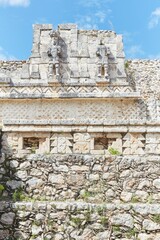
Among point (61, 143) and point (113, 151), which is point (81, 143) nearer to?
point (61, 143)

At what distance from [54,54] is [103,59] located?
1509mm

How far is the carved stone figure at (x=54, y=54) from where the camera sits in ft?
46.8

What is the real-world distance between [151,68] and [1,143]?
39.4 feet

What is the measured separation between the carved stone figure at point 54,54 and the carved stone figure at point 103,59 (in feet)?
4.11

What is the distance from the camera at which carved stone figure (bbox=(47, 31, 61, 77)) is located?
1427 centimetres

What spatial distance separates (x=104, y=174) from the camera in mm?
5480

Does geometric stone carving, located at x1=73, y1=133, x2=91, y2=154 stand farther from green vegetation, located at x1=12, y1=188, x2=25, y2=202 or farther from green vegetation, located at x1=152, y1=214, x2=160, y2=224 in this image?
green vegetation, located at x1=152, y1=214, x2=160, y2=224

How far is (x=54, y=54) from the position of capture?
14.5 meters

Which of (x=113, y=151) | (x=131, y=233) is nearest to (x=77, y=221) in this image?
(x=131, y=233)

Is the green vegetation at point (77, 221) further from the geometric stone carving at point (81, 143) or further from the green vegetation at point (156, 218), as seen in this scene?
the geometric stone carving at point (81, 143)

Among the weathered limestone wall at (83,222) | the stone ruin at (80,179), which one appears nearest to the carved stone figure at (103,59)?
the stone ruin at (80,179)

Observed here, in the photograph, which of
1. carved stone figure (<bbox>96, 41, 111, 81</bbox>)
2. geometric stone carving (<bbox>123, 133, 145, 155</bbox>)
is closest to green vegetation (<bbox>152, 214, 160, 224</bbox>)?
geometric stone carving (<bbox>123, 133, 145, 155</bbox>)

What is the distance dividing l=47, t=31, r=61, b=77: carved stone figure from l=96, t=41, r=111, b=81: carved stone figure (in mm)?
1252

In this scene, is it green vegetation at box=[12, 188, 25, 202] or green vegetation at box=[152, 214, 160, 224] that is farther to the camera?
green vegetation at box=[12, 188, 25, 202]
